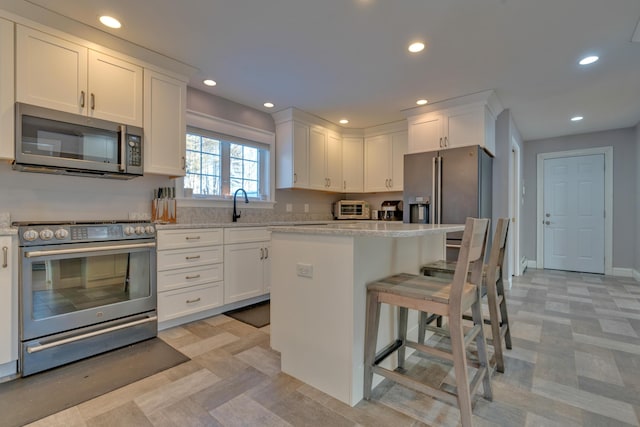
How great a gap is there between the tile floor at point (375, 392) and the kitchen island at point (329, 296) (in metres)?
0.14

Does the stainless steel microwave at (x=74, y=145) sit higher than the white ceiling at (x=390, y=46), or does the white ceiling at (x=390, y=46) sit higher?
the white ceiling at (x=390, y=46)

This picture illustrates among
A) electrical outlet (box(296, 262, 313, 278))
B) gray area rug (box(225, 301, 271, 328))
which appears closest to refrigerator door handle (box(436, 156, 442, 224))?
gray area rug (box(225, 301, 271, 328))

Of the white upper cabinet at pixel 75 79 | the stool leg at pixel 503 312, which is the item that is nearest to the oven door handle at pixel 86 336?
the white upper cabinet at pixel 75 79

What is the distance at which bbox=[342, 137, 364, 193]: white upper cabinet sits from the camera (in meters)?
4.94

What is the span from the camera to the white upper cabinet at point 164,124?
267 centimetres

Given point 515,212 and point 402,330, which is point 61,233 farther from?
point 515,212

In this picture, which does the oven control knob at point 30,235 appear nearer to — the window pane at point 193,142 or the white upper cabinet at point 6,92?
the white upper cabinet at point 6,92

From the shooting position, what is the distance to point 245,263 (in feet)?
10.6

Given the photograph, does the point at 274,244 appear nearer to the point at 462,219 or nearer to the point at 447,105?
the point at 462,219

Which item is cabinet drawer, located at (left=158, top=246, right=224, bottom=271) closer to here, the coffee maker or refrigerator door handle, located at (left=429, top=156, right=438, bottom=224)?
refrigerator door handle, located at (left=429, top=156, right=438, bottom=224)

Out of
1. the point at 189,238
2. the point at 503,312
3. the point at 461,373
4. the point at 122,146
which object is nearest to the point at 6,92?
the point at 122,146

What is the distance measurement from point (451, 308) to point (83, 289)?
7.95 ft

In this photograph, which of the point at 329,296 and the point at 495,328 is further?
the point at 495,328

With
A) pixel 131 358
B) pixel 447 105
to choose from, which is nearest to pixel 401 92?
pixel 447 105
